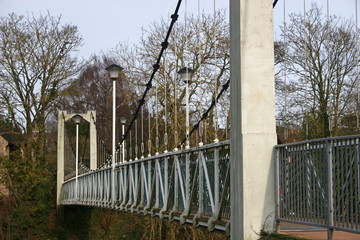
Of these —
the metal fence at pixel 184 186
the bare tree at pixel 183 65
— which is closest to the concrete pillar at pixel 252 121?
the metal fence at pixel 184 186

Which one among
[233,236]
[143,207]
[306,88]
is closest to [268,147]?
[233,236]

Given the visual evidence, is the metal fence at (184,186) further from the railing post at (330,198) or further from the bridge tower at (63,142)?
the bridge tower at (63,142)

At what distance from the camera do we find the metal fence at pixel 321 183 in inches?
189

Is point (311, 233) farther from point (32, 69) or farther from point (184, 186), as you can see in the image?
point (32, 69)

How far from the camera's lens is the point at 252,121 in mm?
6188

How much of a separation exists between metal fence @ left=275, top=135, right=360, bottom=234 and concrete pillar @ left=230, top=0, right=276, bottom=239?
0.15 m

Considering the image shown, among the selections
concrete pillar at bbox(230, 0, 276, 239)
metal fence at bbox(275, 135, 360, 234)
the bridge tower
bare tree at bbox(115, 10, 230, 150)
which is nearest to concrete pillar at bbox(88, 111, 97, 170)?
the bridge tower

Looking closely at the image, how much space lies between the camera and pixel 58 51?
99.1 ft

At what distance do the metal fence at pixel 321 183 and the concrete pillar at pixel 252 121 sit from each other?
0.15 meters

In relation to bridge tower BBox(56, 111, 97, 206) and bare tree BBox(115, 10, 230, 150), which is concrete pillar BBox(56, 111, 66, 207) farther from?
bare tree BBox(115, 10, 230, 150)

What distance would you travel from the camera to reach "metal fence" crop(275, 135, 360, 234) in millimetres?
4809

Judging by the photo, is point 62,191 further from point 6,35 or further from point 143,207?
point 143,207

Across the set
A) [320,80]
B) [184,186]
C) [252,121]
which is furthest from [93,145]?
[252,121]

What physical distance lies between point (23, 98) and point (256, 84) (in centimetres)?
2424
